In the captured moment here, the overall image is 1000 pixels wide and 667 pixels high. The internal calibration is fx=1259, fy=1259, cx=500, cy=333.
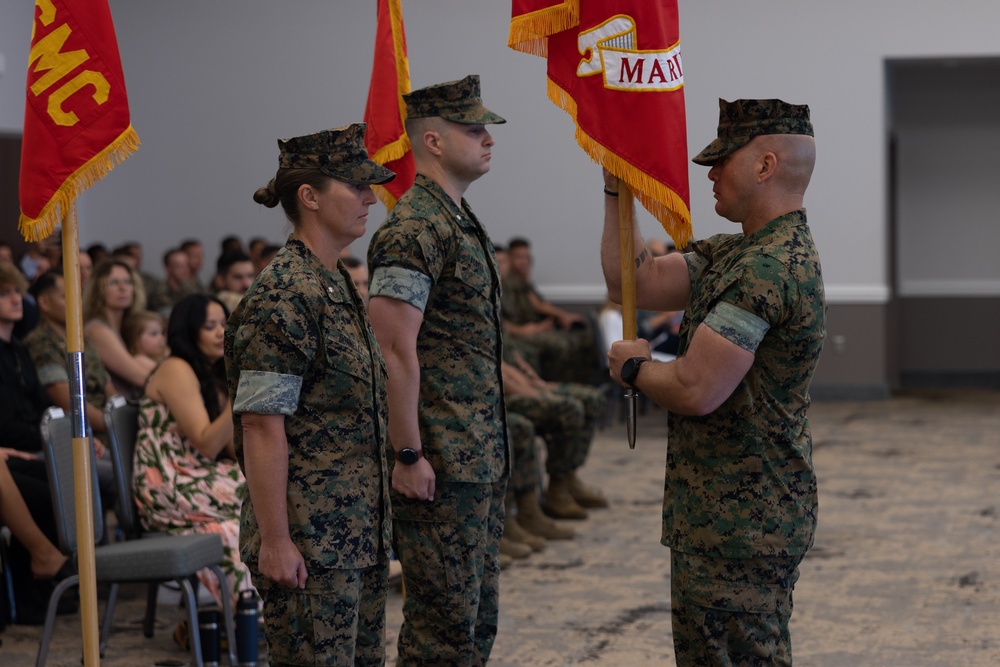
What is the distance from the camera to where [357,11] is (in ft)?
35.8

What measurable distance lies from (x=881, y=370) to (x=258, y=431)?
29.0 ft

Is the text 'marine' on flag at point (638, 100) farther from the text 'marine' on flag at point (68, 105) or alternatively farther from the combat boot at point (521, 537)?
the combat boot at point (521, 537)

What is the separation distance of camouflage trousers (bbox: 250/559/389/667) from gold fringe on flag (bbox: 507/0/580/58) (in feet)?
4.11

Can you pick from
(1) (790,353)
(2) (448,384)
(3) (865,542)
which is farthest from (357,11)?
(1) (790,353)

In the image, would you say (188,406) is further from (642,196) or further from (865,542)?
(865,542)

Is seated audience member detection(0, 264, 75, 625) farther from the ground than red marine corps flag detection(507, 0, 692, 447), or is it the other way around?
red marine corps flag detection(507, 0, 692, 447)

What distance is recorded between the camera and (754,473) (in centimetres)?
245

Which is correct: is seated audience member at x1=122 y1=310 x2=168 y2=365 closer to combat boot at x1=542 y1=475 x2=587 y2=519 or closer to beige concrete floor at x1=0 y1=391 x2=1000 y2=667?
beige concrete floor at x1=0 y1=391 x2=1000 y2=667

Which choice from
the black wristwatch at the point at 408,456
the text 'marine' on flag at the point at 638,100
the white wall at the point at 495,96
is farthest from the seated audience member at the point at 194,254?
the text 'marine' on flag at the point at 638,100

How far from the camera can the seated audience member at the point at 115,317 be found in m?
5.64

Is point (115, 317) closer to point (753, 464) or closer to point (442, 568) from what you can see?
point (442, 568)

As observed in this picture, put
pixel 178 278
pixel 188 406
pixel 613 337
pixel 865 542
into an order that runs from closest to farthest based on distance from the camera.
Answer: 1. pixel 188 406
2. pixel 865 542
3. pixel 613 337
4. pixel 178 278

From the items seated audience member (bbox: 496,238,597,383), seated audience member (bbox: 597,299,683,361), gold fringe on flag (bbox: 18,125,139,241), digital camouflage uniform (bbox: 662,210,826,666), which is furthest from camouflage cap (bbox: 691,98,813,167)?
seated audience member (bbox: 496,238,597,383)

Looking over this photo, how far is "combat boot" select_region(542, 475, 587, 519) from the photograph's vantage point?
596 centimetres
